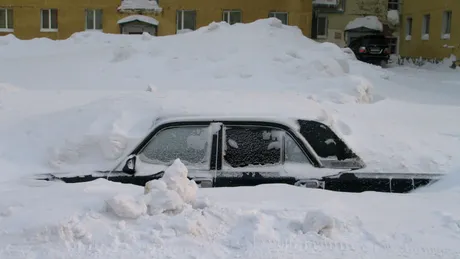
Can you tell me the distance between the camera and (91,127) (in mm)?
5215

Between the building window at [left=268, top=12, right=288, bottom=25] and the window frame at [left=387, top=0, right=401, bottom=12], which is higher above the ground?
the window frame at [left=387, top=0, right=401, bottom=12]

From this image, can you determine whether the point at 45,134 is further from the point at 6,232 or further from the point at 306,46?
the point at 306,46

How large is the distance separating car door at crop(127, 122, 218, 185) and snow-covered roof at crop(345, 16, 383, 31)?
2792 centimetres

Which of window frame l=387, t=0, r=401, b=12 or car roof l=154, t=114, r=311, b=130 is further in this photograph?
window frame l=387, t=0, r=401, b=12

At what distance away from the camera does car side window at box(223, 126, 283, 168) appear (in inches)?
189

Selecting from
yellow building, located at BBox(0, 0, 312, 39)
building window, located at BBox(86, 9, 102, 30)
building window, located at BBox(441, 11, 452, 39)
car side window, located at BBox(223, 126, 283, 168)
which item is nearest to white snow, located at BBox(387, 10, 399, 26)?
building window, located at BBox(441, 11, 452, 39)

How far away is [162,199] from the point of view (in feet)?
12.6

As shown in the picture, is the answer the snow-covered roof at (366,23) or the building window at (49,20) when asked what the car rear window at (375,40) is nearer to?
the snow-covered roof at (366,23)

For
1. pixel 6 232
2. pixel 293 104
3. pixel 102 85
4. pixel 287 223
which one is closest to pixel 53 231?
pixel 6 232

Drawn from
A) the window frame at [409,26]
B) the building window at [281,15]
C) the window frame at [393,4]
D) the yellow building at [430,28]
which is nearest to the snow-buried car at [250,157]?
the yellow building at [430,28]

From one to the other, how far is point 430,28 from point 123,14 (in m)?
15.3

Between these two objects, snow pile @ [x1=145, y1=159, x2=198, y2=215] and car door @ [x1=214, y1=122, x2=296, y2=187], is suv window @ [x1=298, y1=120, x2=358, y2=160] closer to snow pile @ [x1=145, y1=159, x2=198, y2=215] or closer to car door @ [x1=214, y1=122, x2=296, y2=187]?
car door @ [x1=214, y1=122, x2=296, y2=187]

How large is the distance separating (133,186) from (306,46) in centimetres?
1428

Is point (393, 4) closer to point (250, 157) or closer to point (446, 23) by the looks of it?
point (446, 23)
